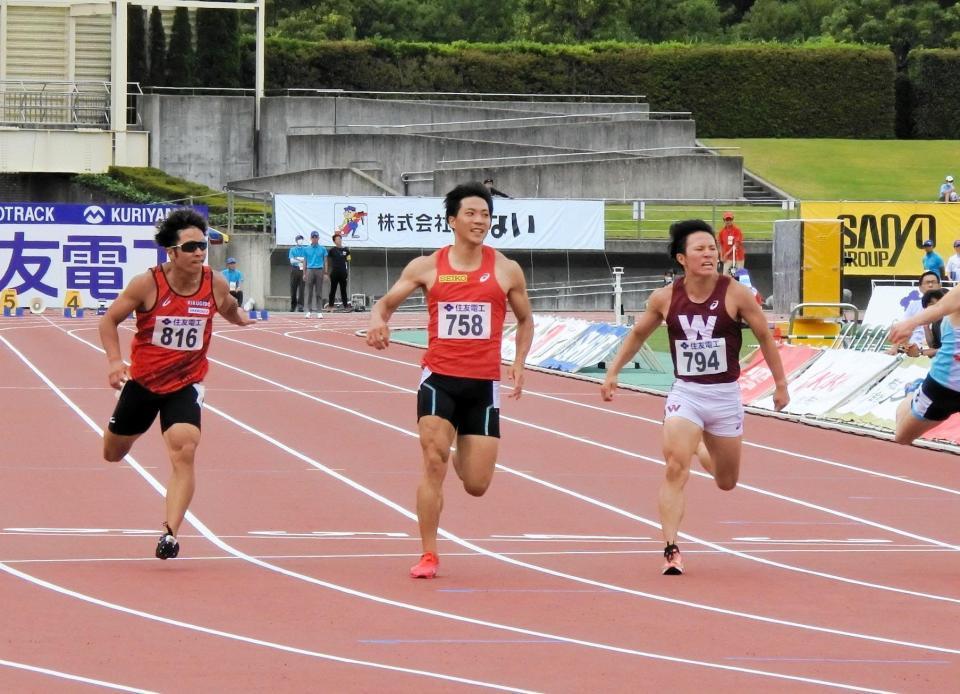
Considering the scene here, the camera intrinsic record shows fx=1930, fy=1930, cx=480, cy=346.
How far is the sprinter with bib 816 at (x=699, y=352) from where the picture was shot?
378 inches

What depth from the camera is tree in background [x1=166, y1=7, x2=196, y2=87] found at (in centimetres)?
5153

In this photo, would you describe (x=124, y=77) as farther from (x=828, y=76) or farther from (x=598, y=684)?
(x=598, y=684)

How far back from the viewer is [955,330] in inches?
380

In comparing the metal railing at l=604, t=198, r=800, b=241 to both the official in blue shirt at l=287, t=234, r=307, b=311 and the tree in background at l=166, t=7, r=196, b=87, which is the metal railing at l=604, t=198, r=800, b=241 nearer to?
the official in blue shirt at l=287, t=234, r=307, b=311

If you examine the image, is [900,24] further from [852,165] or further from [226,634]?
[226,634]

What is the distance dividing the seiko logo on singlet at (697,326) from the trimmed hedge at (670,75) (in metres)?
47.5

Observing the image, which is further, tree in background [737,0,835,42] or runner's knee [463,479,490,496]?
tree in background [737,0,835,42]

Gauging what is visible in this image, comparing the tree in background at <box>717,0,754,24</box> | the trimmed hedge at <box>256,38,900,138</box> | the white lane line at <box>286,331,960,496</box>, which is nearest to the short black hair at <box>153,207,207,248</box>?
the white lane line at <box>286,331,960,496</box>

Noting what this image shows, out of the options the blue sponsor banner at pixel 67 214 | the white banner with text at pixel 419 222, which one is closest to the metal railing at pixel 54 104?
the blue sponsor banner at pixel 67 214

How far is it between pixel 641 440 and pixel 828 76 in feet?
151

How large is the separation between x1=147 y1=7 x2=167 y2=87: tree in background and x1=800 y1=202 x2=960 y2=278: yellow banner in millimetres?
20427

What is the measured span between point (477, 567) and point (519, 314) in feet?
4.25

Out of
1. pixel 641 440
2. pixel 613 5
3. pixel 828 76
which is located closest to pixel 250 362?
pixel 641 440

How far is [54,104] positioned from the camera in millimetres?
49125
